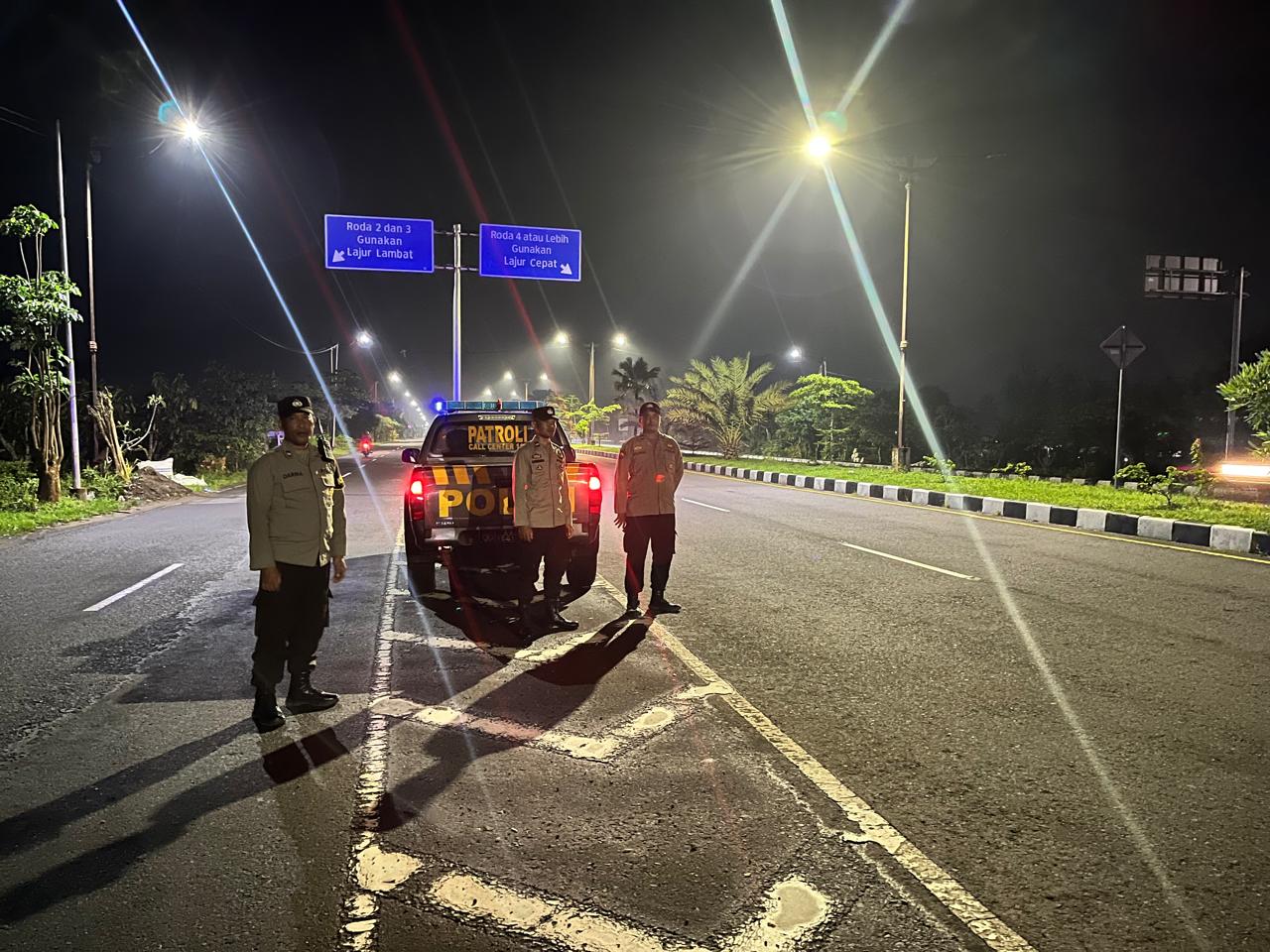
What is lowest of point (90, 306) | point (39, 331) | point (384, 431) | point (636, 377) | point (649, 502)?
point (649, 502)

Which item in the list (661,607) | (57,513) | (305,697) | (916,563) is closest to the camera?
(305,697)

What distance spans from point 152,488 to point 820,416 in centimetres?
2268

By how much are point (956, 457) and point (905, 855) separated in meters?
35.4

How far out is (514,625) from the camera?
6.63 meters

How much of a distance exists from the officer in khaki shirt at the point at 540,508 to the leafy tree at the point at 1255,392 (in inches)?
453

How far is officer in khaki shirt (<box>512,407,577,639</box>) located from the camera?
6371 millimetres

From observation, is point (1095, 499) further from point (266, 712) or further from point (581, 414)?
point (581, 414)

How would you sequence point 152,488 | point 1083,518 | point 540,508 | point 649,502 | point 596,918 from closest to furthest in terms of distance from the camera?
point 596,918 < point 540,508 < point 649,502 < point 1083,518 < point 152,488

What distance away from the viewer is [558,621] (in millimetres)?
6598

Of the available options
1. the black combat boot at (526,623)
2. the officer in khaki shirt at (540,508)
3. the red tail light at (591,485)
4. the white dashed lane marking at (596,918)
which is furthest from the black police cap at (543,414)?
the white dashed lane marking at (596,918)

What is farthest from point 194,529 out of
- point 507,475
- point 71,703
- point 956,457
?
point 956,457

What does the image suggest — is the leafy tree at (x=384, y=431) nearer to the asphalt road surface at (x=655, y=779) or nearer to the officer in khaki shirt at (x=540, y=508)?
the officer in khaki shirt at (x=540, y=508)

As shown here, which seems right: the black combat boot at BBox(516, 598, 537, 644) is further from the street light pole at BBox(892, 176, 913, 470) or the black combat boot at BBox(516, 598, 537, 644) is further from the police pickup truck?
the street light pole at BBox(892, 176, 913, 470)

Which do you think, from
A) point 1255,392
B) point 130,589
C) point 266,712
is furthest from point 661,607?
point 1255,392
